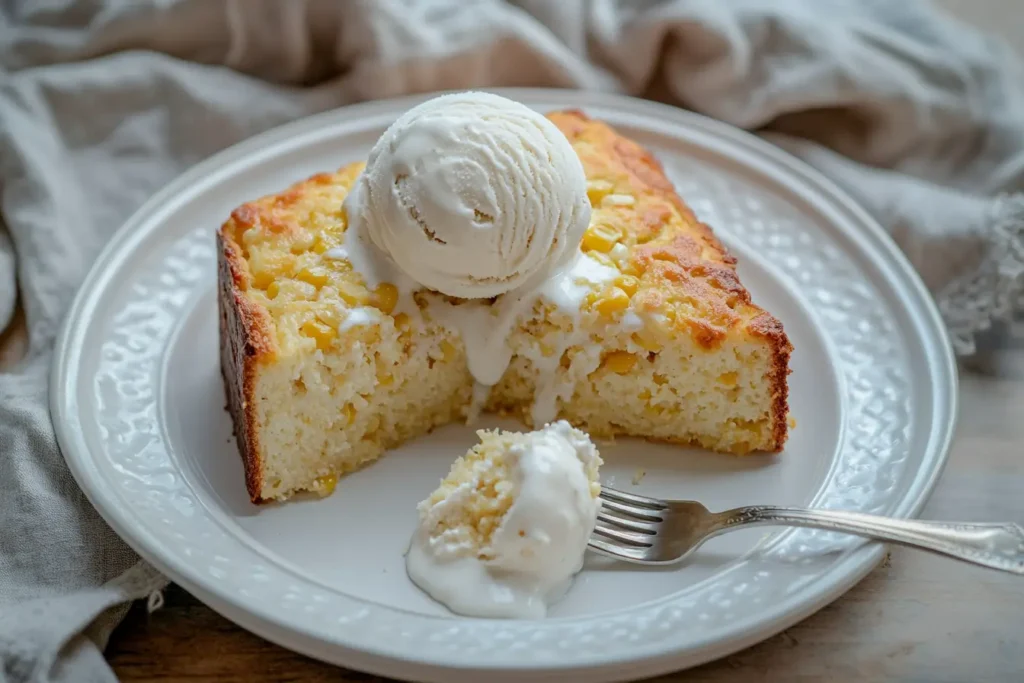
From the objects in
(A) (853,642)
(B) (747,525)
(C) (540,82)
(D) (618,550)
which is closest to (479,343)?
(D) (618,550)

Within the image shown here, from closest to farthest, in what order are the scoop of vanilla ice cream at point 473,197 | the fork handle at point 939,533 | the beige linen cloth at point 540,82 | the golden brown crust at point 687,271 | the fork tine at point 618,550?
the fork handle at point 939,533 → the fork tine at point 618,550 → the scoop of vanilla ice cream at point 473,197 → the golden brown crust at point 687,271 → the beige linen cloth at point 540,82

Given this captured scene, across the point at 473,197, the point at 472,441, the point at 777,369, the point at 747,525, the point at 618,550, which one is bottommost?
the point at 472,441

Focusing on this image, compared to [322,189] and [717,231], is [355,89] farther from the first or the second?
[717,231]

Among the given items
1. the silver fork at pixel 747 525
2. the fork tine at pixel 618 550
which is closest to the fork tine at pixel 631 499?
the silver fork at pixel 747 525

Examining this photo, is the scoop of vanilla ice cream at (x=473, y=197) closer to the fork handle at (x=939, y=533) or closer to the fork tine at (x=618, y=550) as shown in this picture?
the fork tine at (x=618, y=550)

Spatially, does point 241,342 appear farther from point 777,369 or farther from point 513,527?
point 777,369
